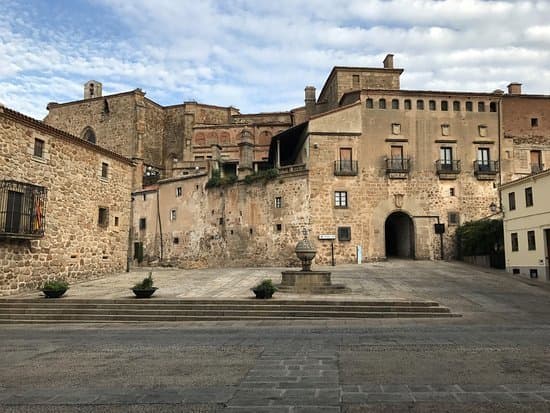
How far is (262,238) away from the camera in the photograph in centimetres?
3609

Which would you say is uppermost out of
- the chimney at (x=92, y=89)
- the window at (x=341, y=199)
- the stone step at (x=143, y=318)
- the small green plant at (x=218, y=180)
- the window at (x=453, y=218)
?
the chimney at (x=92, y=89)

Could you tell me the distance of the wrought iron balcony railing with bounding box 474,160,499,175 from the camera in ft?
117

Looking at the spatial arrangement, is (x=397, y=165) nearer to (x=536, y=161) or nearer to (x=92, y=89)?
(x=536, y=161)

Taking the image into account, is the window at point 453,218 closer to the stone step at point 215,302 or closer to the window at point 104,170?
the stone step at point 215,302

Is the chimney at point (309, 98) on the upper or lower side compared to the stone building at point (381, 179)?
upper

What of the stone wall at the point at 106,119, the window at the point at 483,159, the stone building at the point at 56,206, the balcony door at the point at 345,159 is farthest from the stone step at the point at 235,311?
the stone wall at the point at 106,119

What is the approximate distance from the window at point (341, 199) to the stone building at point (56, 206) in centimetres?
1505

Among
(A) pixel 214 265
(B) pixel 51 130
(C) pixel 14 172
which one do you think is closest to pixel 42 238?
(C) pixel 14 172

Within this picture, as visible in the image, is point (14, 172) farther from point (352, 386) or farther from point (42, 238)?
point (352, 386)

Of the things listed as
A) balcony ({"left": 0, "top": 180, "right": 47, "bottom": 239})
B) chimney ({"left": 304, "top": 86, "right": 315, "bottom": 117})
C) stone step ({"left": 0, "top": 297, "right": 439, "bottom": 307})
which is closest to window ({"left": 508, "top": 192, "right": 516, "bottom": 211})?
stone step ({"left": 0, "top": 297, "right": 439, "bottom": 307})

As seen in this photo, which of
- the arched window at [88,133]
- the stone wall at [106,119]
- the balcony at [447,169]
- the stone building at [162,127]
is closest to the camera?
the balcony at [447,169]

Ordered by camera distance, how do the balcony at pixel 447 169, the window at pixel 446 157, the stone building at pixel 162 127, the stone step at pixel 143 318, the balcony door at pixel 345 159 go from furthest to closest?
1. the stone building at pixel 162 127
2. the window at pixel 446 157
3. the balcony at pixel 447 169
4. the balcony door at pixel 345 159
5. the stone step at pixel 143 318

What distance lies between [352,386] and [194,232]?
3607 centimetres

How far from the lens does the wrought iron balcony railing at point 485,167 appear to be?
35719 millimetres
